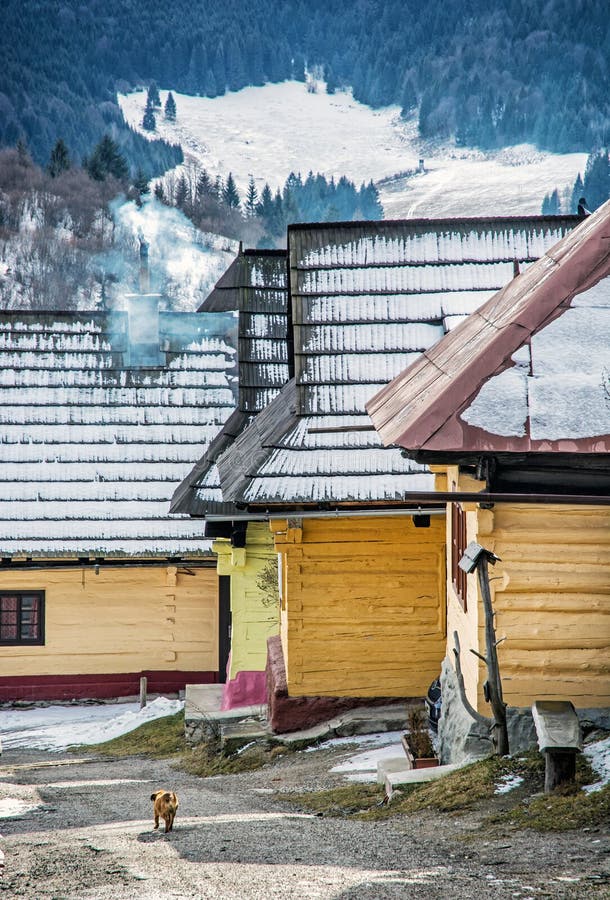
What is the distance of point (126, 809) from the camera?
420 inches

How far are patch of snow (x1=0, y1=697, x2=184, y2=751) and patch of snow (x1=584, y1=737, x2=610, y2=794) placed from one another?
10.3m

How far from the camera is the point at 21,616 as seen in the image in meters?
20.9

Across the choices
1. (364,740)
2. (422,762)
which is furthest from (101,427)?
(422,762)

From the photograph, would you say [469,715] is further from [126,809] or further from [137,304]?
[137,304]

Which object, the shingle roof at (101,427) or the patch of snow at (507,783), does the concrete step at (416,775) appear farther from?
the shingle roof at (101,427)

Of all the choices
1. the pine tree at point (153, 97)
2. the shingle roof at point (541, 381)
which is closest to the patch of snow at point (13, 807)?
the shingle roof at point (541, 381)

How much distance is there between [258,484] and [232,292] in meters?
7.95

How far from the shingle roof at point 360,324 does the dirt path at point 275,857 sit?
390 cm

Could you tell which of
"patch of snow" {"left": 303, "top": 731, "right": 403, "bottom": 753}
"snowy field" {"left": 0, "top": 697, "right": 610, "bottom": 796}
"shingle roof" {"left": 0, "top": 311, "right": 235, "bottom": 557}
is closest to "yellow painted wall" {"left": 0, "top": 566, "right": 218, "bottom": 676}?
"shingle roof" {"left": 0, "top": 311, "right": 235, "bottom": 557}

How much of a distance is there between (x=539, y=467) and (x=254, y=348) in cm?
989

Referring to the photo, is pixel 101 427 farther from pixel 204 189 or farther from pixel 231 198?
pixel 204 189

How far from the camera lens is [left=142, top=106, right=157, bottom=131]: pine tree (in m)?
171

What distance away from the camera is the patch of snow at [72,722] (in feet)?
58.6

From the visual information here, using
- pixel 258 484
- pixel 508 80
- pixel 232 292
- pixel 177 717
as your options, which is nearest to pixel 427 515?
pixel 258 484
